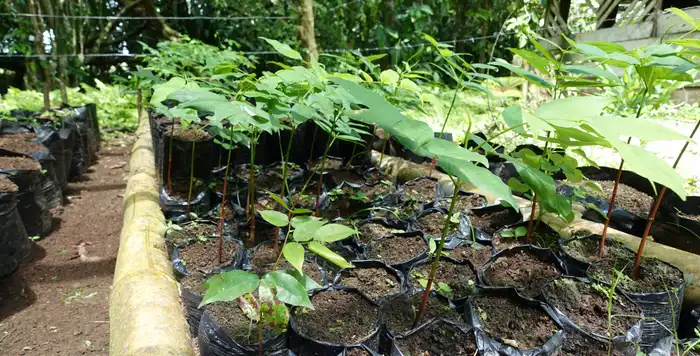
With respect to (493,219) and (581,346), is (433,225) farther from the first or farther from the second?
(581,346)

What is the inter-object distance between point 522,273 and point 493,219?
0.54 m

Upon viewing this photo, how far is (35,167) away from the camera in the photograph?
259 cm

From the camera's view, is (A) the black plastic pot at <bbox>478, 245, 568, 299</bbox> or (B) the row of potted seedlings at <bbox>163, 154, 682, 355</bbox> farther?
(A) the black plastic pot at <bbox>478, 245, 568, 299</bbox>

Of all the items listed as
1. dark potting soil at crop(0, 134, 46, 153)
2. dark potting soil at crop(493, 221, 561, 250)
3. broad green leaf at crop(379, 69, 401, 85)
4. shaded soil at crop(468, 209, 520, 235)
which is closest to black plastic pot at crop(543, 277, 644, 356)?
dark potting soil at crop(493, 221, 561, 250)

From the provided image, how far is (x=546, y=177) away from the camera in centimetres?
91

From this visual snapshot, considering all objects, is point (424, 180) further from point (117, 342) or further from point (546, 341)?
point (117, 342)

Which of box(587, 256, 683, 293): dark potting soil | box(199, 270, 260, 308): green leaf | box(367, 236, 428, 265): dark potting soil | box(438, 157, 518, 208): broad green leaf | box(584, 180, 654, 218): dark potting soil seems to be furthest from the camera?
box(584, 180, 654, 218): dark potting soil

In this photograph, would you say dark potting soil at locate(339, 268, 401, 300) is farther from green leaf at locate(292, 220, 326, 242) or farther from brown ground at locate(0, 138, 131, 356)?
brown ground at locate(0, 138, 131, 356)

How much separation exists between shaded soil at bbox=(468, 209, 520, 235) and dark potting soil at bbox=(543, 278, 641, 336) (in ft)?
1.90

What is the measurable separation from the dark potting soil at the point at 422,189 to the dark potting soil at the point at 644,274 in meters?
1.02

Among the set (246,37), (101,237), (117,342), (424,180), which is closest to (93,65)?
(246,37)

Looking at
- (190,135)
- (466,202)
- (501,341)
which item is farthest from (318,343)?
(190,135)

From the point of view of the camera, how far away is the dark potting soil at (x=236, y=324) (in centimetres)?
127

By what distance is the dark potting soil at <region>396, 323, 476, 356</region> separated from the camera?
1.21 meters
